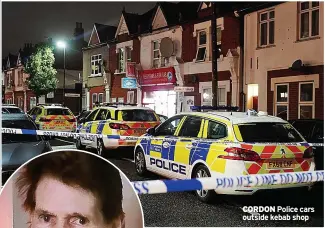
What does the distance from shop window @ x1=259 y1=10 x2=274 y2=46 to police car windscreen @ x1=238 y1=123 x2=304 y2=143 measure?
669cm

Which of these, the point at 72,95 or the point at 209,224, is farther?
the point at 72,95

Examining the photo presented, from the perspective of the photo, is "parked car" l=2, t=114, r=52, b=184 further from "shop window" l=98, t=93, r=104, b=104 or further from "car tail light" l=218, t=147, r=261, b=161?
"shop window" l=98, t=93, r=104, b=104

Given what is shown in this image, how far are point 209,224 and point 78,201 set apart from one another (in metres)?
1.50

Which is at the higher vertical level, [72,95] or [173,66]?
[173,66]

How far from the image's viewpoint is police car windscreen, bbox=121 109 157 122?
7.70 m

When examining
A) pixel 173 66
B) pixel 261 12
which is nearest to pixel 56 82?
pixel 261 12

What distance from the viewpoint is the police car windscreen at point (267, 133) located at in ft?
14.8

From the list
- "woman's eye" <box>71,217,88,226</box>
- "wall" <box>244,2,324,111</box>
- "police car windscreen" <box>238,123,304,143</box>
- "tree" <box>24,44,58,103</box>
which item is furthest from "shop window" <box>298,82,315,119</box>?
"woman's eye" <box>71,217,88,226</box>

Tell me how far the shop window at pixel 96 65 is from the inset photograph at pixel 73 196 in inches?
162

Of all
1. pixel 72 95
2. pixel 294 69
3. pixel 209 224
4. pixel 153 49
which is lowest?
pixel 209 224

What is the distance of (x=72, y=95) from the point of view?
21.0 feet

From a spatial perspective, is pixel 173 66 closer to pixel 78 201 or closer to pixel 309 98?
pixel 309 98

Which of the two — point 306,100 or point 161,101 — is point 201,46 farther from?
point 306,100

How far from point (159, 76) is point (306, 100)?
5.21 m
